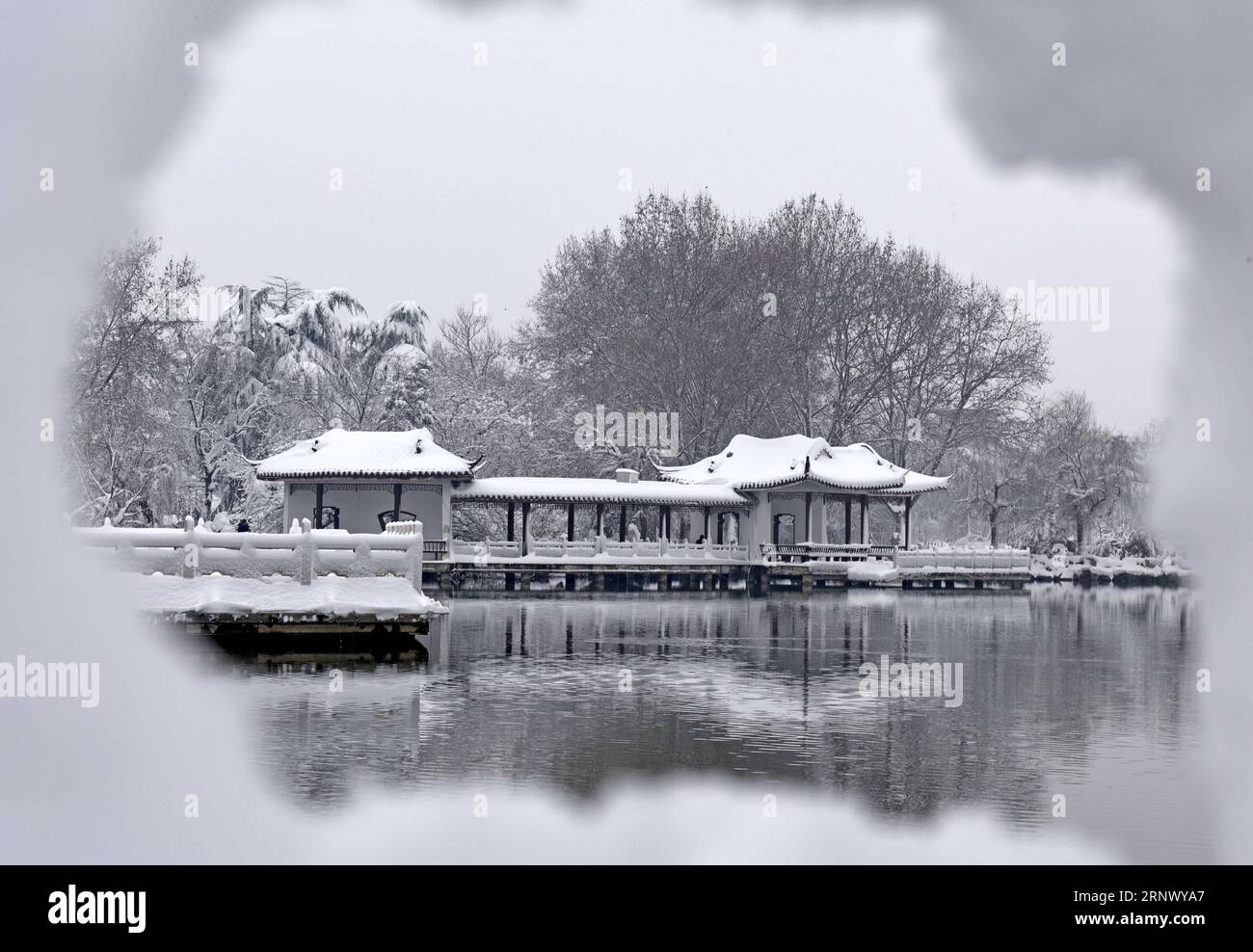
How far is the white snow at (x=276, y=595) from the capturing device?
2369cm

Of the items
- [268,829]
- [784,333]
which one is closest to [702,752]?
[268,829]

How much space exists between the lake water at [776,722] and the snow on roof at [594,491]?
16192 mm

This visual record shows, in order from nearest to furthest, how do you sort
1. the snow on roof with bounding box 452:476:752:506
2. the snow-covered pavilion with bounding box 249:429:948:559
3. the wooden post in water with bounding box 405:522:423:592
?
the wooden post in water with bounding box 405:522:423:592 < the snow-covered pavilion with bounding box 249:429:948:559 < the snow on roof with bounding box 452:476:752:506

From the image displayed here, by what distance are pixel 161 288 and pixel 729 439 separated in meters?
27.8

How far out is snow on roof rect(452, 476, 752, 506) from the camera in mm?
48812

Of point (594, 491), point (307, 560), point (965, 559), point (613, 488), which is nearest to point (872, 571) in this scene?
point (965, 559)

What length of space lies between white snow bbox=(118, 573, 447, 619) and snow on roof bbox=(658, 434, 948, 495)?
28810 millimetres

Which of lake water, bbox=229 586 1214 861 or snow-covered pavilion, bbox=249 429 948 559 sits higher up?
snow-covered pavilion, bbox=249 429 948 559

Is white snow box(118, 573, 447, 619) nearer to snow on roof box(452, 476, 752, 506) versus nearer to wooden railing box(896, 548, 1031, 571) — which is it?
snow on roof box(452, 476, 752, 506)

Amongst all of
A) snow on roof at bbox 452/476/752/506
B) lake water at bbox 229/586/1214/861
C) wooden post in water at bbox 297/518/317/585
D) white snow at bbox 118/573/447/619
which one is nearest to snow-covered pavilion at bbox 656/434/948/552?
snow on roof at bbox 452/476/752/506

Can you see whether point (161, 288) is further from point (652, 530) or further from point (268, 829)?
point (268, 829)

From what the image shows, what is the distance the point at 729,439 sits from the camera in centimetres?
6297

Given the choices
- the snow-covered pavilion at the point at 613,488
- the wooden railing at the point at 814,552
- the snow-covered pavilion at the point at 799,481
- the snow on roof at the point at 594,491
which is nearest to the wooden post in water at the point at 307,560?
the snow-covered pavilion at the point at 613,488

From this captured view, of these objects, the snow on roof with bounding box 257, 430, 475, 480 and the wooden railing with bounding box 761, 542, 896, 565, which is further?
the wooden railing with bounding box 761, 542, 896, 565
